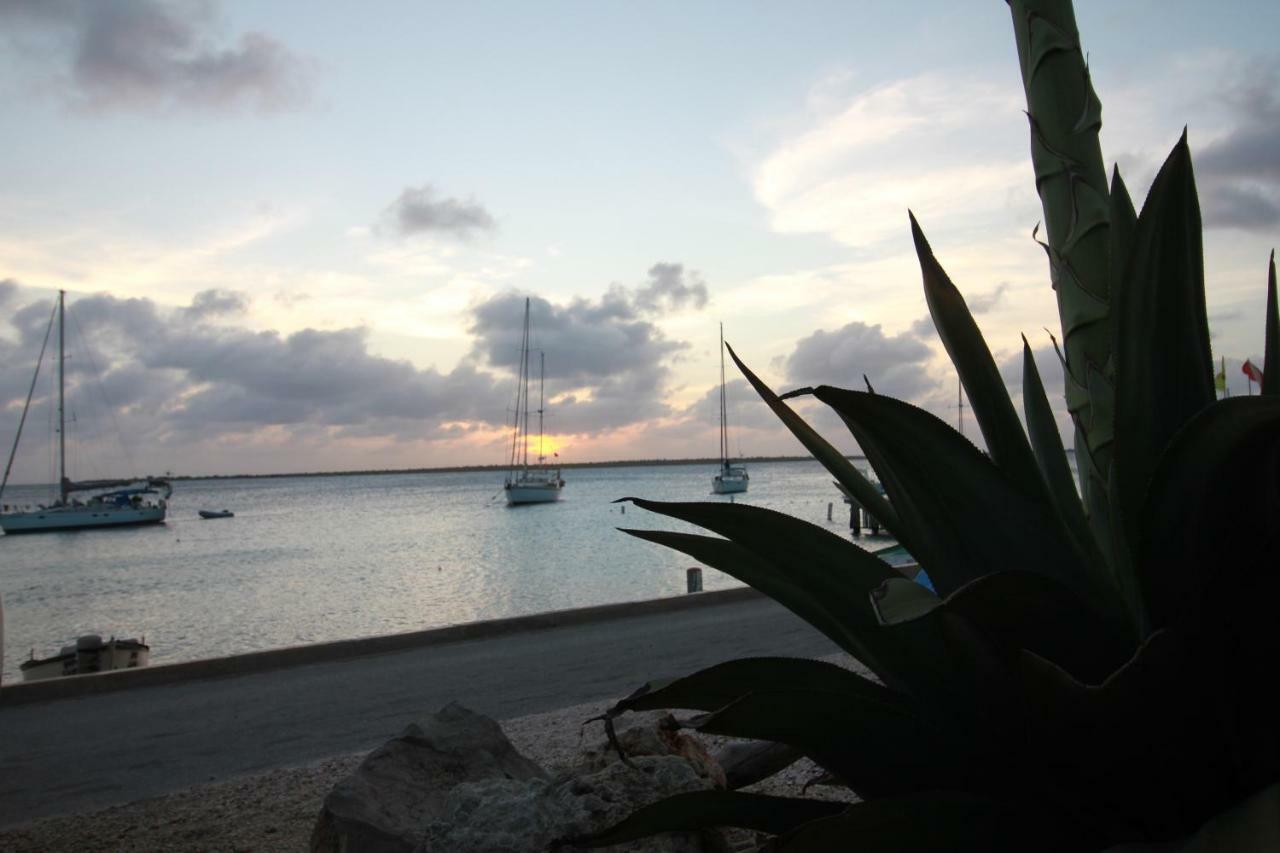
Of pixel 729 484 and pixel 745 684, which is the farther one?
pixel 729 484

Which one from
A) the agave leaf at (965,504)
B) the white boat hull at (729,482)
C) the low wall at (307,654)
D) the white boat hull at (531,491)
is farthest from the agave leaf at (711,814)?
the white boat hull at (531,491)

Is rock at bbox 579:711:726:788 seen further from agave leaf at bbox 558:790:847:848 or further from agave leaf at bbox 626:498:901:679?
agave leaf at bbox 626:498:901:679

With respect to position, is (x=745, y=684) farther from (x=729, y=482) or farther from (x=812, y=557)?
(x=729, y=482)

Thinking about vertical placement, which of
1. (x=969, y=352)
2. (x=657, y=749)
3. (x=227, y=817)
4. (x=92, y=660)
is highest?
(x=969, y=352)

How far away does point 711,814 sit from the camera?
1.58m

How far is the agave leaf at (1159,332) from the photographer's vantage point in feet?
4.17

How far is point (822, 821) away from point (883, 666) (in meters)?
0.31

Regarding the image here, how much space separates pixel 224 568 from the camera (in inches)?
1519

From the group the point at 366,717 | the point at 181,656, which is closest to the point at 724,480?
the point at 181,656

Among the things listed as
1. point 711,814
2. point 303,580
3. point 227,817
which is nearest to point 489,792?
point 711,814

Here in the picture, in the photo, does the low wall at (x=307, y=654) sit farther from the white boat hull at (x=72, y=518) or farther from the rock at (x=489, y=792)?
the white boat hull at (x=72, y=518)

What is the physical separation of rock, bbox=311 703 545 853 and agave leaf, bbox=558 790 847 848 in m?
1.40

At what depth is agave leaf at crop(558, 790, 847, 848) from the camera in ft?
5.02

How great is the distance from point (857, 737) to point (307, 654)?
25.7 feet
